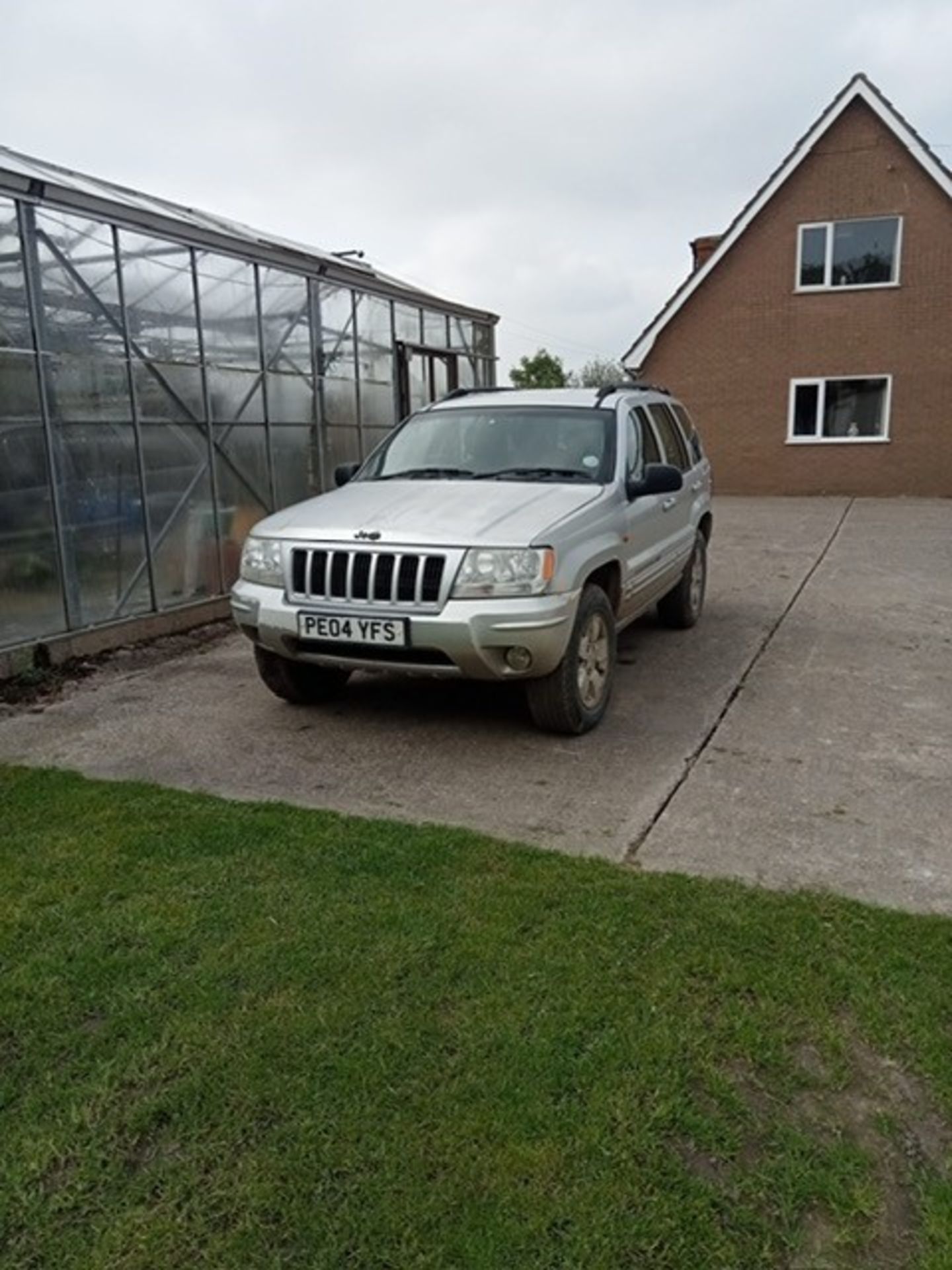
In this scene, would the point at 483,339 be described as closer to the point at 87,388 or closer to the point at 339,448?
the point at 339,448

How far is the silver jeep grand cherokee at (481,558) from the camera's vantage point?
4.30 meters

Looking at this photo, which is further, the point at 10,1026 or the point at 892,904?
the point at 892,904

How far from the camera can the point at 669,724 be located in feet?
16.6

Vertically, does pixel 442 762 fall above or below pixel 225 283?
below

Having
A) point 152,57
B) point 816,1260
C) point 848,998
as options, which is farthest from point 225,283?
point 816,1260

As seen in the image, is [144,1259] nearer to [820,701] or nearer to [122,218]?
[820,701]

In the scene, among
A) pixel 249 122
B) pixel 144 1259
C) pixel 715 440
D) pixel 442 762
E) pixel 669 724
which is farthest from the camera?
pixel 715 440

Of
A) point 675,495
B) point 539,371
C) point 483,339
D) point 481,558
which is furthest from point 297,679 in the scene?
point 539,371

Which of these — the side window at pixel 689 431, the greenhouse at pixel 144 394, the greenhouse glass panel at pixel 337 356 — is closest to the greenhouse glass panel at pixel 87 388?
the greenhouse at pixel 144 394

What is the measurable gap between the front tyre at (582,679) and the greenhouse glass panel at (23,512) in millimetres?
3819

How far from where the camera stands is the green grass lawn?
182 cm

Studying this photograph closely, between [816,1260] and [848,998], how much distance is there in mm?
887

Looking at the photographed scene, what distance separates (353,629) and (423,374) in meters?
8.87

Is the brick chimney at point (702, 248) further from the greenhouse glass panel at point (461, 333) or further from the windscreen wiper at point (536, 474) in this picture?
the windscreen wiper at point (536, 474)
